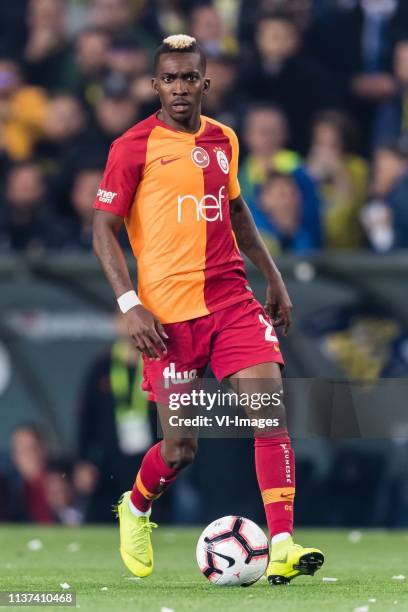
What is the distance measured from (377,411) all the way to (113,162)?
459 centimetres

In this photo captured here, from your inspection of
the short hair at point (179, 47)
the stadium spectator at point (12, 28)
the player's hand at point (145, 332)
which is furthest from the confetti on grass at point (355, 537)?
the stadium spectator at point (12, 28)

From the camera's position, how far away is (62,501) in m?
10.9

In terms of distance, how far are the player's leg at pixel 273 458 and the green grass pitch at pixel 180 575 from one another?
223 millimetres

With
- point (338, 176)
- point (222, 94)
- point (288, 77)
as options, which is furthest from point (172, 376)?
point (288, 77)

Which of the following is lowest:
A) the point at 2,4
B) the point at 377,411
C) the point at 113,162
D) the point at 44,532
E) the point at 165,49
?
the point at 44,532

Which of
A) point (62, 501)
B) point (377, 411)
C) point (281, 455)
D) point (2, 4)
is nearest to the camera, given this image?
point (281, 455)

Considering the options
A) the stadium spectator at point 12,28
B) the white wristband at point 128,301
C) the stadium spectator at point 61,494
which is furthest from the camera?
the stadium spectator at point 12,28

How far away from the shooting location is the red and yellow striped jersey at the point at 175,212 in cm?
605

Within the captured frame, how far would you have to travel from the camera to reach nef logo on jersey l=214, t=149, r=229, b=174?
6184 millimetres

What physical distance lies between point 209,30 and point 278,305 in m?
6.16

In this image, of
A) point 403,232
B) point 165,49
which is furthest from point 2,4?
point 165,49

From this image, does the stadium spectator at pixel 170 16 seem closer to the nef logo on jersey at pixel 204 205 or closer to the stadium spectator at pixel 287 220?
the stadium spectator at pixel 287 220

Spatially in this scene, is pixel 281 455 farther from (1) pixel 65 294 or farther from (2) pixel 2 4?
(2) pixel 2 4

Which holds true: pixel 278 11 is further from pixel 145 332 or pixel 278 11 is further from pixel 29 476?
pixel 145 332
